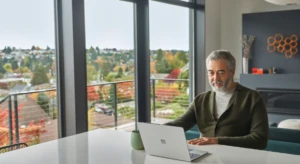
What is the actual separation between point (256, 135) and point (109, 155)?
0.94 meters

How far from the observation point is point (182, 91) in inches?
227

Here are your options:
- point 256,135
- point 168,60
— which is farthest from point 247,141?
point 168,60

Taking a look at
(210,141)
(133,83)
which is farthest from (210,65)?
(133,83)

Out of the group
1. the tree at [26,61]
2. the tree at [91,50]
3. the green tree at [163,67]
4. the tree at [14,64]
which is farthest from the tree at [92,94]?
the green tree at [163,67]

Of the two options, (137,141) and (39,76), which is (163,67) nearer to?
(39,76)

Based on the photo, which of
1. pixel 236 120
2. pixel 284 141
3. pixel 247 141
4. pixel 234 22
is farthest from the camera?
pixel 234 22

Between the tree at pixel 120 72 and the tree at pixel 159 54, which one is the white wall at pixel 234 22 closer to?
the tree at pixel 159 54

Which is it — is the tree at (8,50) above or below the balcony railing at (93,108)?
above

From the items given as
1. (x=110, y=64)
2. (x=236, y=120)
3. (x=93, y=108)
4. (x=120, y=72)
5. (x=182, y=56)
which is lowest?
(x=93, y=108)

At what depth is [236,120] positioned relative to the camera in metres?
2.32

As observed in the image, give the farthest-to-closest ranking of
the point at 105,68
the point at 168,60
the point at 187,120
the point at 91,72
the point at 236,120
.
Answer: the point at 168,60, the point at 105,68, the point at 91,72, the point at 187,120, the point at 236,120

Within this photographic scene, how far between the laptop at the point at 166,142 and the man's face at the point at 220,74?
0.72 metres

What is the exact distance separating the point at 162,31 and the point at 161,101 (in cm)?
103

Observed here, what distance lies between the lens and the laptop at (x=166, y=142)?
163 cm
